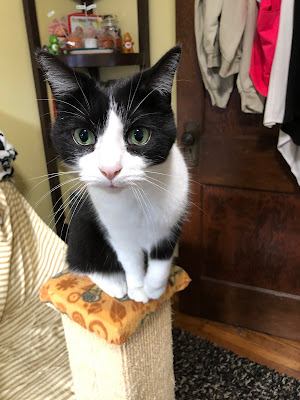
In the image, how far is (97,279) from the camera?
2.85ft

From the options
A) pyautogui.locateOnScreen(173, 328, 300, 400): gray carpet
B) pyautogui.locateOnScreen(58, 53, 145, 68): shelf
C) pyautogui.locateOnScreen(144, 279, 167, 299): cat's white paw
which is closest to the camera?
pyautogui.locateOnScreen(144, 279, 167, 299): cat's white paw

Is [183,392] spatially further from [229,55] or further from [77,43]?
[77,43]

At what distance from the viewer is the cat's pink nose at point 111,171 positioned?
55 centimetres

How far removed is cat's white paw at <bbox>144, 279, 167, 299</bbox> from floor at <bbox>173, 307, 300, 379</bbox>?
82 cm

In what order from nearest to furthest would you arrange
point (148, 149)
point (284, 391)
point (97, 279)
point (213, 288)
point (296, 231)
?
point (148, 149), point (97, 279), point (284, 391), point (296, 231), point (213, 288)

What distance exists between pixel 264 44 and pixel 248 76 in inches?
4.2

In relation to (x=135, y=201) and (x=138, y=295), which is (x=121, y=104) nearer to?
(x=135, y=201)

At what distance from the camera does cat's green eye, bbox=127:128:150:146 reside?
0.60 metres

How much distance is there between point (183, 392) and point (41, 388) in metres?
0.52

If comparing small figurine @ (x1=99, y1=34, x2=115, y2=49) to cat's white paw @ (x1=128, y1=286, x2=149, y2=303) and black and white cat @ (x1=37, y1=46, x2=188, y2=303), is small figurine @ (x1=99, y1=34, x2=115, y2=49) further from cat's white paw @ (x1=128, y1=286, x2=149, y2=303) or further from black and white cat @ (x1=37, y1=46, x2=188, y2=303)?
cat's white paw @ (x1=128, y1=286, x2=149, y2=303)

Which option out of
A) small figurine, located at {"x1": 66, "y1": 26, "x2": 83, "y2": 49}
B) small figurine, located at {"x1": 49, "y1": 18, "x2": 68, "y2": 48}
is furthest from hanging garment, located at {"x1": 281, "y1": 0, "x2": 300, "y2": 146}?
small figurine, located at {"x1": 49, "y1": 18, "x2": 68, "y2": 48}

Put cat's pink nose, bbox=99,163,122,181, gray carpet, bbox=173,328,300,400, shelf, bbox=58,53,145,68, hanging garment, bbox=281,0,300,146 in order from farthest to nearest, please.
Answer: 1. shelf, bbox=58,53,145,68
2. gray carpet, bbox=173,328,300,400
3. hanging garment, bbox=281,0,300,146
4. cat's pink nose, bbox=99,163,122,181

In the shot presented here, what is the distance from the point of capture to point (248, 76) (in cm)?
113

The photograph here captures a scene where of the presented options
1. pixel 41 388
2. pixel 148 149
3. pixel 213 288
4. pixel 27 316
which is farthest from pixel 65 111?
pixel 213 288
